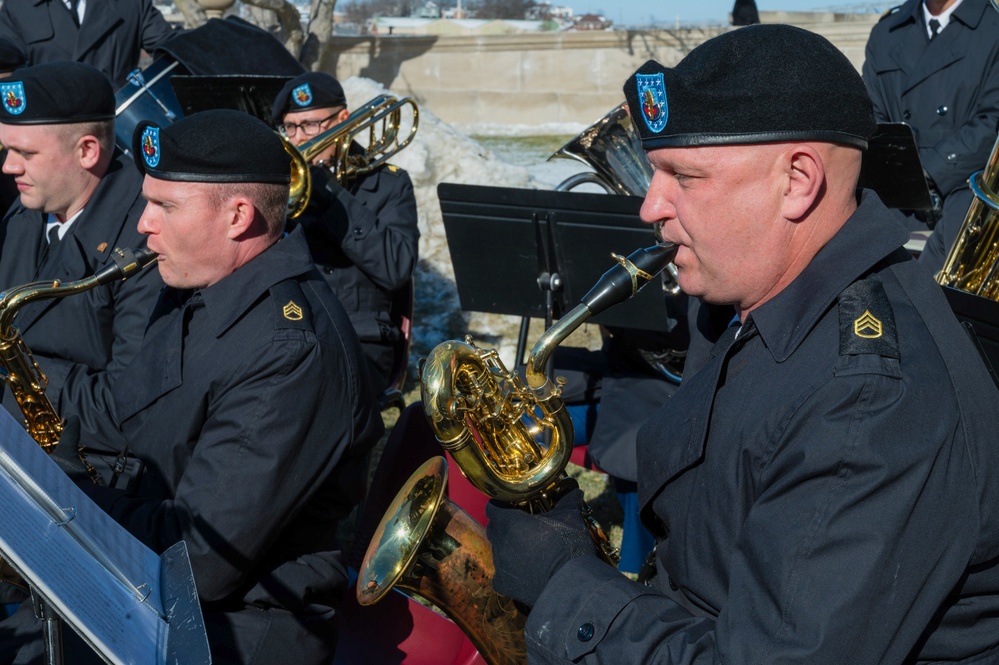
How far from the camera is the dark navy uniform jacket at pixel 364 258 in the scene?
15.2 ft

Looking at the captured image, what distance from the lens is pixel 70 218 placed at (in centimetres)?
382

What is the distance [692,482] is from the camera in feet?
5.76

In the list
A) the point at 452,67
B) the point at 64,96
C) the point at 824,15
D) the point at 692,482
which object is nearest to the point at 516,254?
the point at 64,96

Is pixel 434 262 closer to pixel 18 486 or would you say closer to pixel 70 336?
pixel 70 336

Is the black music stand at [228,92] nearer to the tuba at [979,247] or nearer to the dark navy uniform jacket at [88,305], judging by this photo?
the dark navy uniform jacket at [88,305]

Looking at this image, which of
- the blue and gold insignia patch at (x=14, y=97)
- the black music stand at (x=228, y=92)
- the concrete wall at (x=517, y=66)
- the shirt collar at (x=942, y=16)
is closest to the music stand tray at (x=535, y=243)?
the blue and gold insignia patch at (x=14, y=97)

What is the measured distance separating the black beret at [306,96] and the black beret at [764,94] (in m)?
3.49

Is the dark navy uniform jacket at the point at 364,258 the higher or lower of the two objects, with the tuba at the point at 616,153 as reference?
lower

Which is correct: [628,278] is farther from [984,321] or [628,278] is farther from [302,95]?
[302,95]

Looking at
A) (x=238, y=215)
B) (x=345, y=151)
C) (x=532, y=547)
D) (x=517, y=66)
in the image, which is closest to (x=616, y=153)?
(x=345, y=151)

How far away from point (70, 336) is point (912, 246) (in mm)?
4240

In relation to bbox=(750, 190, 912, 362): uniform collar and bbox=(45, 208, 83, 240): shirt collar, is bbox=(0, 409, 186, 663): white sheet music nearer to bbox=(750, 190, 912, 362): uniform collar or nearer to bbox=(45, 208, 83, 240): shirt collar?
bbox=(750, 190, 912, 362): uniform collar

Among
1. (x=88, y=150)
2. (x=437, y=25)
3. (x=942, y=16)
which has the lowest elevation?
(x=437, y=25)

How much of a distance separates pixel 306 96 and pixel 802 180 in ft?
12.1
